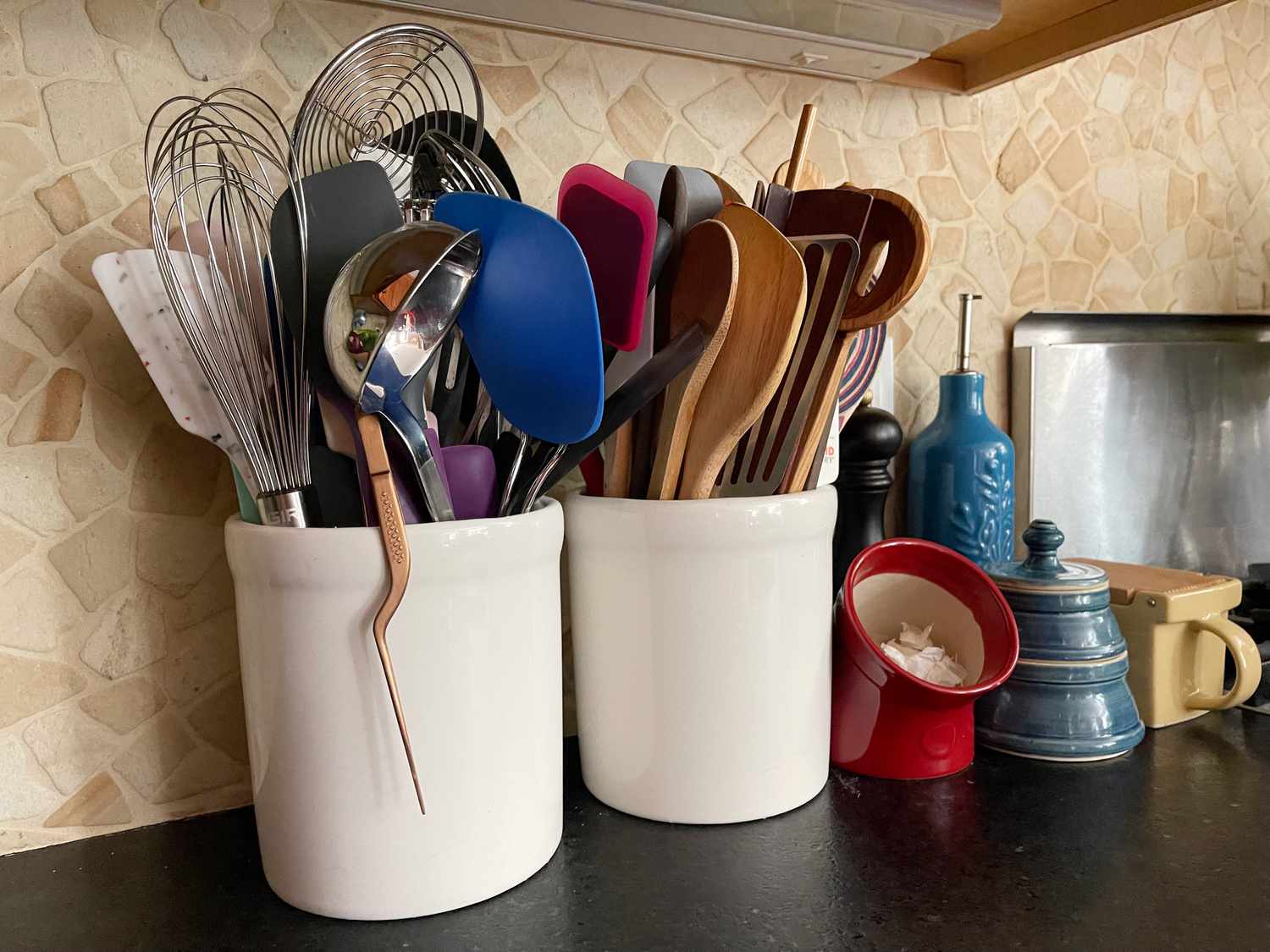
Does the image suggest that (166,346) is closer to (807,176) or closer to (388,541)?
(388,541)

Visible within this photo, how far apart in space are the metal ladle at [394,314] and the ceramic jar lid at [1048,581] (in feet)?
1.45

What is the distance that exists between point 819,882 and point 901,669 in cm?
Result: 15

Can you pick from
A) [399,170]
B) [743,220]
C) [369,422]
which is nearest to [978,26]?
[743,220]

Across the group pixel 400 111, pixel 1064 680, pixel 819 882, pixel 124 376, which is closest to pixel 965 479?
pixel 1064 680

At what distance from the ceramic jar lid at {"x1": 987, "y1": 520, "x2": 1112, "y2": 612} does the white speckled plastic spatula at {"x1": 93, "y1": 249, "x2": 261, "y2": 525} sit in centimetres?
49

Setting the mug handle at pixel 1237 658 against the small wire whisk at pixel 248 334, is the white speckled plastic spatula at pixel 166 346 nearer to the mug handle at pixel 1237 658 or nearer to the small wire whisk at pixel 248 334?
the small wire whisk at pixel 248 334

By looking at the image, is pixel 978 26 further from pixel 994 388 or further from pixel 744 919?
pixel 744 919

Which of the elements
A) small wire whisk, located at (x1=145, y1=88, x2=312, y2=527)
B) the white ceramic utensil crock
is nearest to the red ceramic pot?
the white ceramic utensil crock

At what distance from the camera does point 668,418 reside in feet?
1.82

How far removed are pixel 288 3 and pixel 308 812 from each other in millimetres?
473

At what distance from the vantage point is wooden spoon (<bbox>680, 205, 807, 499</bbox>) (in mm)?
523

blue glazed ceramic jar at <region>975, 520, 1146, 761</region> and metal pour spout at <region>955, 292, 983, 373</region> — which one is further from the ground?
metal pour spout at <region>955, 292, 983, 373</region>

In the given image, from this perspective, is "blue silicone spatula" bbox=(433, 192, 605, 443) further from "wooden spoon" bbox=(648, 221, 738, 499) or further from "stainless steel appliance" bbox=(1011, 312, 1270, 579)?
"stainless steel appliance" bbox=(1011, 312, 1270, 579)

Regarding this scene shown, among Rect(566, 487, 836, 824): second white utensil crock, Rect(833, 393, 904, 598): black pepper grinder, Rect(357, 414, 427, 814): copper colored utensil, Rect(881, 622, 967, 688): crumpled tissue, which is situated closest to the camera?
Rect(357, 414, 427, 814): copper colored utensil
